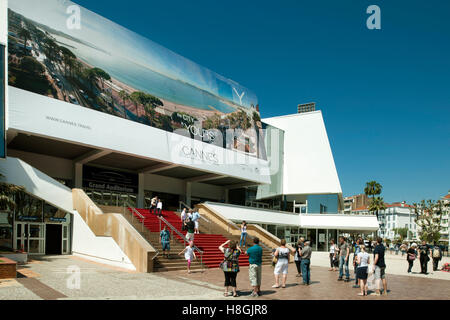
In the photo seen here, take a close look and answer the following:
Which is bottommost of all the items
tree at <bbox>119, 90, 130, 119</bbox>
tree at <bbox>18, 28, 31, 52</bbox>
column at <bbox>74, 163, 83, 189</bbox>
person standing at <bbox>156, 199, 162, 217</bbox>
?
person standing at <bbox>156, 199, 162, 217</bbox>

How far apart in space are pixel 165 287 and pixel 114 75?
18.0m

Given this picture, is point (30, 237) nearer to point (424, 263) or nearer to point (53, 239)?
point (53, 239)

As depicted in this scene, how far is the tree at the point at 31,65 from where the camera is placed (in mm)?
19920

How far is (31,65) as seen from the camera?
20234 millimetres

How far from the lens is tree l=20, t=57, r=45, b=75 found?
65.4 feet

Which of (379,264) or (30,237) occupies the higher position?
(379,264)

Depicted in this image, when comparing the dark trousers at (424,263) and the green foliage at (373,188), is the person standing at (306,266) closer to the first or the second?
the dark trousers at (424,263)

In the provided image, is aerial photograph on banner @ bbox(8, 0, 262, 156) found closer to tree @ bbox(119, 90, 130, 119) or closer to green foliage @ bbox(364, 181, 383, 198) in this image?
tree @ bbox(119, 90, 130, 119)

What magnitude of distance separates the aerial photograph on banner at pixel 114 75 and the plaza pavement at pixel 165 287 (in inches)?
444

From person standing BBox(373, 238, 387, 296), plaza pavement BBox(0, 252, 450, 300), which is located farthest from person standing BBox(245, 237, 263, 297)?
person standing BBox(373, 238, 387, 296)

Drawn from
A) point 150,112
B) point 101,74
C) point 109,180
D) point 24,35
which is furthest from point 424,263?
point 24,35

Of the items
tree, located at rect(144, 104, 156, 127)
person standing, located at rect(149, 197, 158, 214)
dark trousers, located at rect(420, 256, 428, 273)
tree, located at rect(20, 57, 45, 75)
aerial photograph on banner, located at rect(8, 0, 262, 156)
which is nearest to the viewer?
dark trousers, located at rect(420, 256, 428, 273)

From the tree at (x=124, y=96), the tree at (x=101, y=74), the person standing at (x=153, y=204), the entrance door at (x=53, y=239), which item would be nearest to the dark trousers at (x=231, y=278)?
the entrance door at (x=53, y=239)
